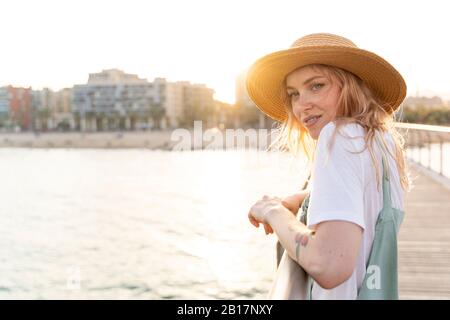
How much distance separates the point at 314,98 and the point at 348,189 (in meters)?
0.33

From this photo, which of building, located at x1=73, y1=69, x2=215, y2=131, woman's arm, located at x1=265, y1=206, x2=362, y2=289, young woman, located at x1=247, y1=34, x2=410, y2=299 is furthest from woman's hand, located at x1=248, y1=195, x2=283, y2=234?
building, located at x1=73, y1=69, x2=215, y2=131

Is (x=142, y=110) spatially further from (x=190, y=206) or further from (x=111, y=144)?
(x=190, y=206)

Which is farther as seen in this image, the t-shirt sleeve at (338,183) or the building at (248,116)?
the building at (248,116)

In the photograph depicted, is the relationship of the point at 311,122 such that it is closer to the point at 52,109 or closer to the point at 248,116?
the point at 248,116

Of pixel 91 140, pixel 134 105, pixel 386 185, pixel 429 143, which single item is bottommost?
pixel 91 140

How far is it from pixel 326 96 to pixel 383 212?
31cm

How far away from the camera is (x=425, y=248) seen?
5211mm

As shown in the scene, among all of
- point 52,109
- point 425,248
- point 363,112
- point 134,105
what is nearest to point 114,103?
point 134,105

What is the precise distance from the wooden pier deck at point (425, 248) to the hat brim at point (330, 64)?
108 inches

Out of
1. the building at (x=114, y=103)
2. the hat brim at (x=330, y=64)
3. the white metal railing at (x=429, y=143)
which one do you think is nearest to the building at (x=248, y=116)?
the building at (x=114, y=103)

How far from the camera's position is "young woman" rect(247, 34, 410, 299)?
3.36ft

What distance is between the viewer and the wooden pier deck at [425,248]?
13.3ft

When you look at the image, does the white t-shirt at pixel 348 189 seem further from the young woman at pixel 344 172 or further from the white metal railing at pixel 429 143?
the white metal railing at pixel 429 143

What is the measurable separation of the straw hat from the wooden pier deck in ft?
9.14
